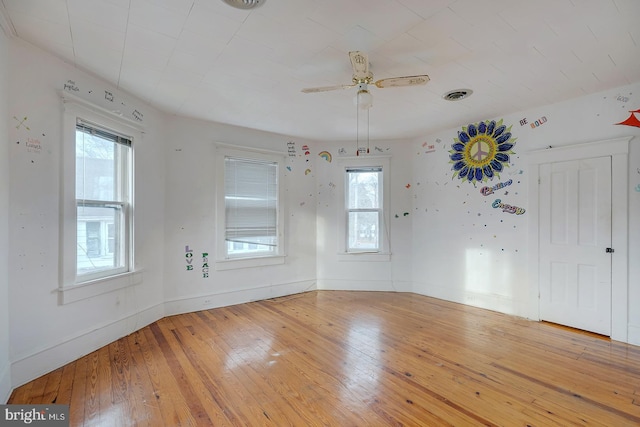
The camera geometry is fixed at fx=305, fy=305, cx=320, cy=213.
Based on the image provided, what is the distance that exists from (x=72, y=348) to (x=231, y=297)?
195cm

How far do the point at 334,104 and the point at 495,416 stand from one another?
3152 mm

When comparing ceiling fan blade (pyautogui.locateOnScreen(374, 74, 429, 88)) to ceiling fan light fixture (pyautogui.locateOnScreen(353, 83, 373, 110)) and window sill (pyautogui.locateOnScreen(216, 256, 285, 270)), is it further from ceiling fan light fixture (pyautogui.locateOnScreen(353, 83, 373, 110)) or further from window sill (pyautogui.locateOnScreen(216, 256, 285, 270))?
window sill (pyautogui.locateOnScreen(216, 256, 285, 270))

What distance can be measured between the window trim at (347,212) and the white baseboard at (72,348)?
9.84 feet

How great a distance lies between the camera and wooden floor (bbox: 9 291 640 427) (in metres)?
1.98

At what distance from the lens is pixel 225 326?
11.7 feet

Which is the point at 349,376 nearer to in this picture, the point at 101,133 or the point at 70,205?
the point at 70,205

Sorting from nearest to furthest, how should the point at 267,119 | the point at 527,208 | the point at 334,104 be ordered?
the point at 334,104 → the point at 527,208 → the point at 267,119

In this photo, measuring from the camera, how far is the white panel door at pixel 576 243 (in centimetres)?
325

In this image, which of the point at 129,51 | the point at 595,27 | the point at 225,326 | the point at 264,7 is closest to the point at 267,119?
the point at 129,51

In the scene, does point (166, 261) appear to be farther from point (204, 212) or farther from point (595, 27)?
A: point (595, 27)

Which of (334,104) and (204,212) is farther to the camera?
(204,212)

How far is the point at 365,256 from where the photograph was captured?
520cm

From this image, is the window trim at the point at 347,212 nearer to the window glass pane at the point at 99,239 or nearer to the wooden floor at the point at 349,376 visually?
the wooden floor at the point at 349,376
